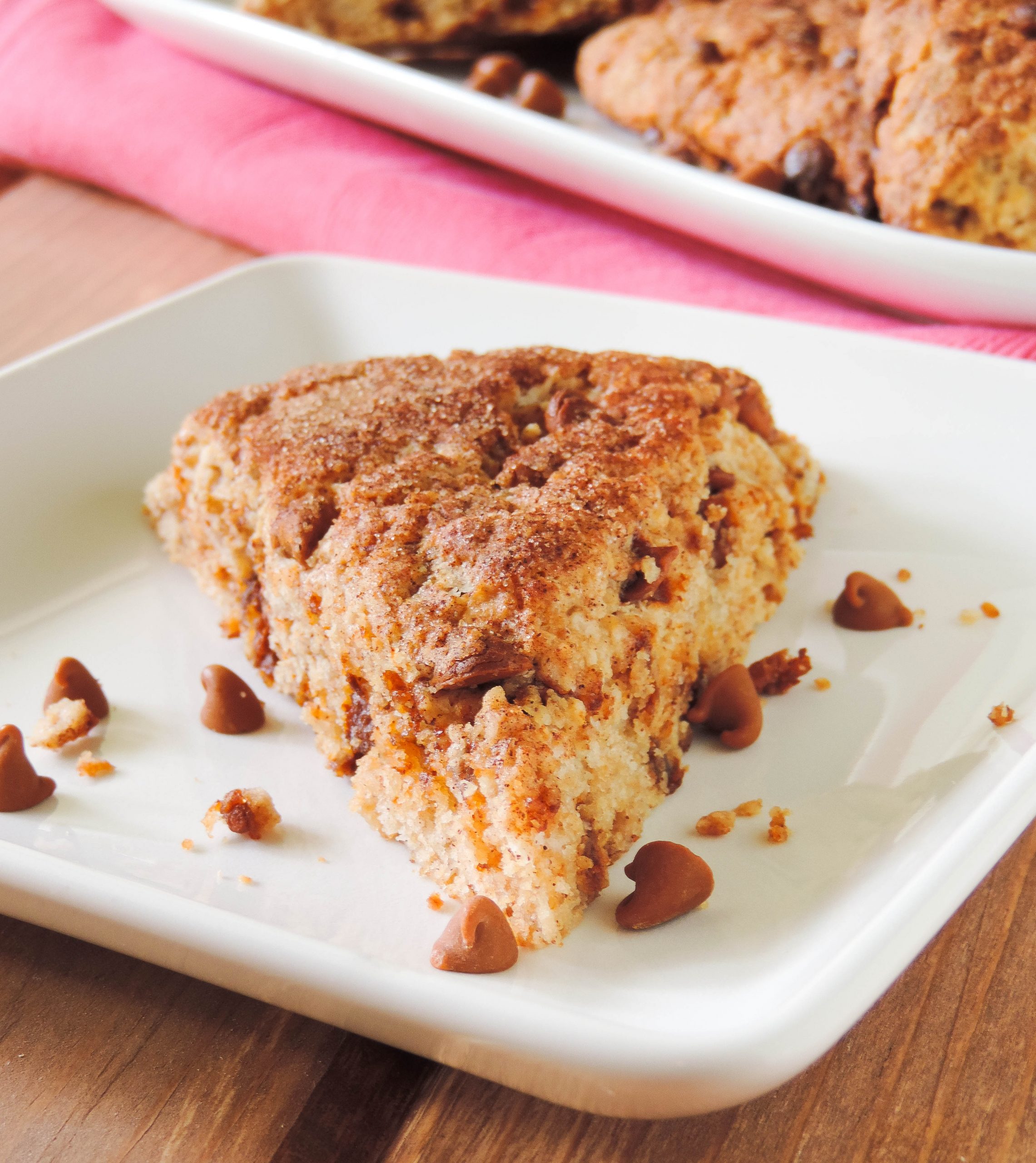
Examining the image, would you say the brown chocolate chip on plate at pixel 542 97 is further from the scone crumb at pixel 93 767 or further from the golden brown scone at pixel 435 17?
the scone crumb at pixel 93 767

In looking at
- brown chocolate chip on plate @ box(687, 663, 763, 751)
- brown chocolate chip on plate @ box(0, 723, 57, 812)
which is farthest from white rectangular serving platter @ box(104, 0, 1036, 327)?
brown chocolate chip on plate @ box(0, 723, 57, 812)

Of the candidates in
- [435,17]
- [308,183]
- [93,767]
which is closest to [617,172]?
[308,183]

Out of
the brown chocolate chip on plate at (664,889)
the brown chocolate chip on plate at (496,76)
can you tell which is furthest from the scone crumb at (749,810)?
the brown chocolate chip on plate at (496,76)

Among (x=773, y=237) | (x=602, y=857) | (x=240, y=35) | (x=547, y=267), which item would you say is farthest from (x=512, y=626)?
(x=240, y=35)

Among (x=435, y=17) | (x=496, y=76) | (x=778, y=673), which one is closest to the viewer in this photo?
(x=778, y=673)

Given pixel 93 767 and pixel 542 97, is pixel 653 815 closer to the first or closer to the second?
pixel 93 767

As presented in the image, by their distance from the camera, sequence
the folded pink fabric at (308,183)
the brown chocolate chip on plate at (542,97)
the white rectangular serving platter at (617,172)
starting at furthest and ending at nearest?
the brown chocolate chip on plate at (542,97) < the folded pink fabric at (308,183) < the white rectangular serving platter at (617,172)
